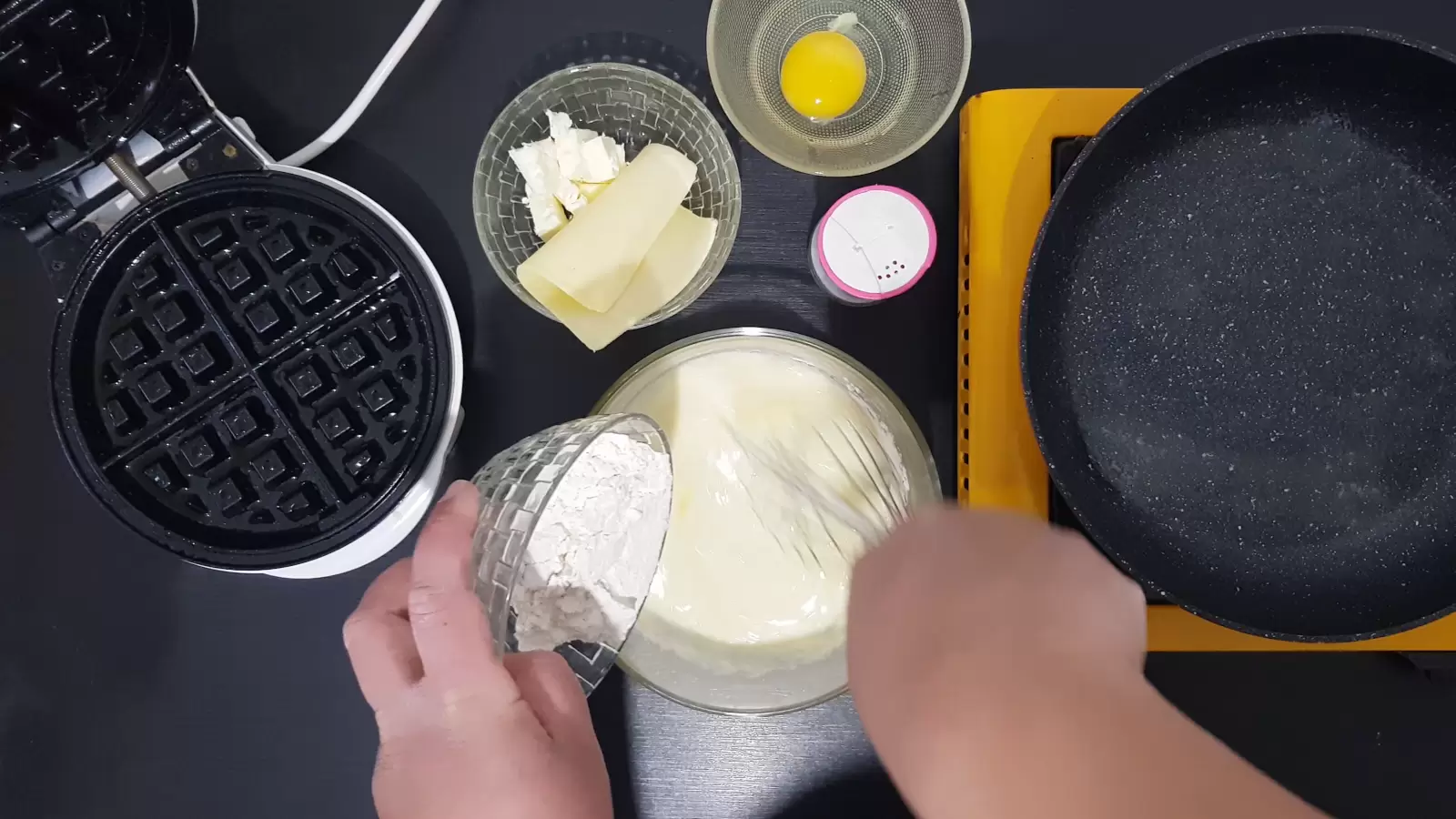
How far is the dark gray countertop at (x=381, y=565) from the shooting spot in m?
0.67

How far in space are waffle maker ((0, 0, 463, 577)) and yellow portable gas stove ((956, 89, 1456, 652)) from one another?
376 mm

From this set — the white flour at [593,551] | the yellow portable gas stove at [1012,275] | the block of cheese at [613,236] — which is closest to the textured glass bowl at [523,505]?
the white flour at [593,551]

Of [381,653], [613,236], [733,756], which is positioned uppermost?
[613,236]

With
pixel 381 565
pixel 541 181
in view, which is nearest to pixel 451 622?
pixel 381 565

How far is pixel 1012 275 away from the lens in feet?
1.96

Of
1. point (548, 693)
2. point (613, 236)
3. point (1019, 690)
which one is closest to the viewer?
point (1019, 690)

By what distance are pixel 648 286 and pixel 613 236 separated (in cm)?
5

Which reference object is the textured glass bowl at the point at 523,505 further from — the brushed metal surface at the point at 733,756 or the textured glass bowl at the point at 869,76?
the textured glass bowl at the point at 869,76

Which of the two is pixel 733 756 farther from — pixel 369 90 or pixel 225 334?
pixel 369 90

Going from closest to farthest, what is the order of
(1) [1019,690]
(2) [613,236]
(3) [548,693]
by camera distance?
1. (1) [1019,690]
2. (3) [548,693]
3. (2) [613,236]

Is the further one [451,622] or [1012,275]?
[1012,275]

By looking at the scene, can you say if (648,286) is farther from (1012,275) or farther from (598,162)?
(1012,275)

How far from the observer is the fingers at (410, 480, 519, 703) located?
450 millimetres

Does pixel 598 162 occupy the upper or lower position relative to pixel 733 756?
upper
